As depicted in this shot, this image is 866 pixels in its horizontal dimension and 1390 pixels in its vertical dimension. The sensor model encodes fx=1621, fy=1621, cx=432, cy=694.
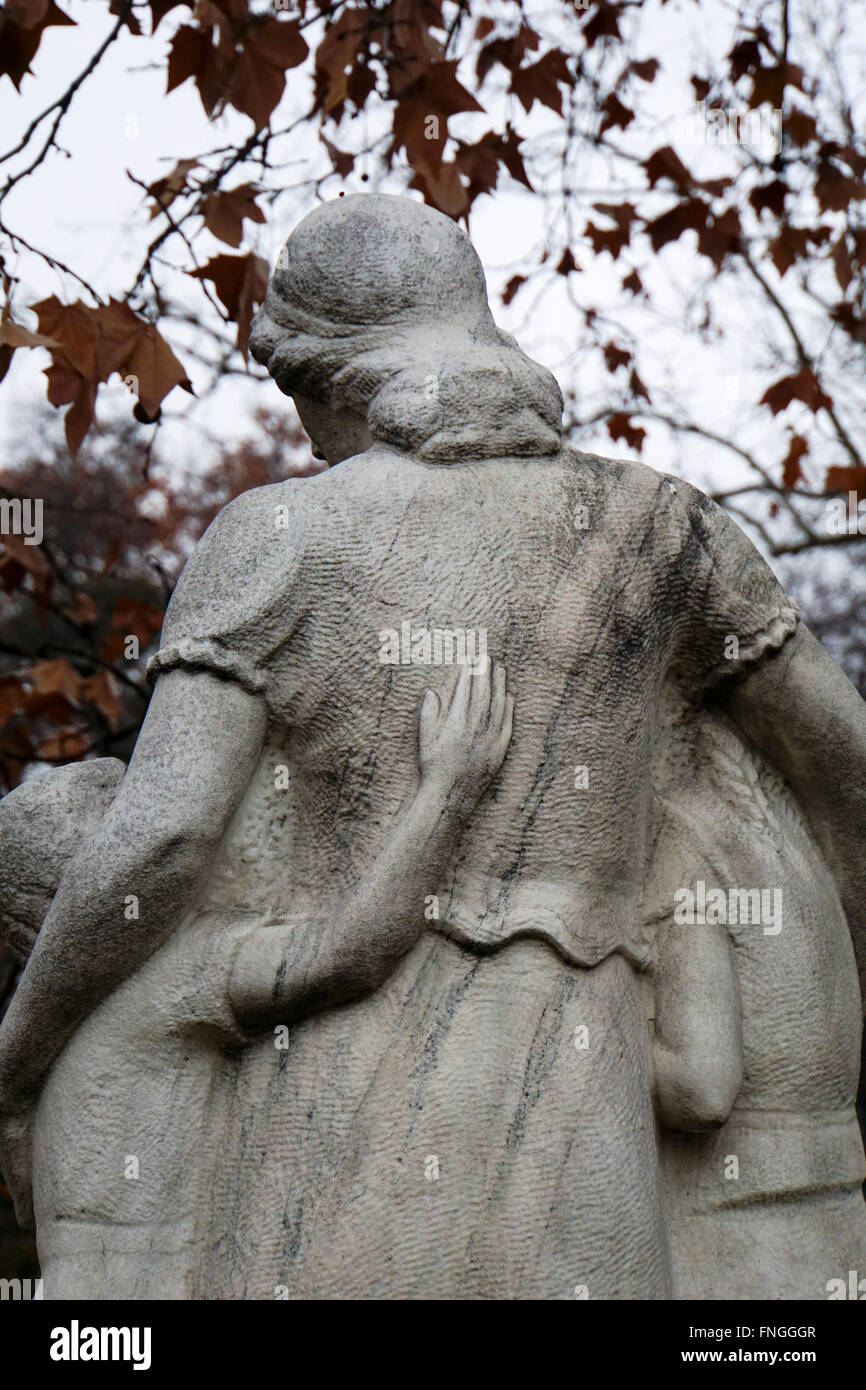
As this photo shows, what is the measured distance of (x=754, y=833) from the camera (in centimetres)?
275

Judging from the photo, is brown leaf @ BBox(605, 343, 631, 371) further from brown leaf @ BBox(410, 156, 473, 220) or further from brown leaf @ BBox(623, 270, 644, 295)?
brown leaf @ BBox(410, 156, 473, 220)

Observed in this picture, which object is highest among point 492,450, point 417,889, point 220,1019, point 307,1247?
point 492,450

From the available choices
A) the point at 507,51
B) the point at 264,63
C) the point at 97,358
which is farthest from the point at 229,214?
the point at 507,51

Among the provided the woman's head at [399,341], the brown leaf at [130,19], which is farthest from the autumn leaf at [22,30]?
the woman's head at [399,341]

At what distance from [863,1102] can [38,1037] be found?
22.3ft

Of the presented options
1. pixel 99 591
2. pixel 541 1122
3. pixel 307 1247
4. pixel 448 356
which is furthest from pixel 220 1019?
pixel 99 591

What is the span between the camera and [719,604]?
2.72 m

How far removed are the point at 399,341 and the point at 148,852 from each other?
959 mm

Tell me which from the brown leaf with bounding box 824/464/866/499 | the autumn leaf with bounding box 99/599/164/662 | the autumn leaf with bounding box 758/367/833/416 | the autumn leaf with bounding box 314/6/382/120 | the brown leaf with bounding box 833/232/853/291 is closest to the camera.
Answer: the autumn leaf with bounding box 314/6/382/120

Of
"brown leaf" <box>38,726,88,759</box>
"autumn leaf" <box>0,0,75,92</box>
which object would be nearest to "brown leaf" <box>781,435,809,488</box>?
"brown leaf" <box>38,726,88,759</box>

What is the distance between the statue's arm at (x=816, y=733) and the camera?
109 inches

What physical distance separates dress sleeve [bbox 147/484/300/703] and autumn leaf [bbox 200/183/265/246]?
2396 millimetres

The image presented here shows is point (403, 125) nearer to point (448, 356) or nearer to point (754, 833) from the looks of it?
point (448, 356)

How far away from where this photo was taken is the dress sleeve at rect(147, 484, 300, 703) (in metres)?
2.47
